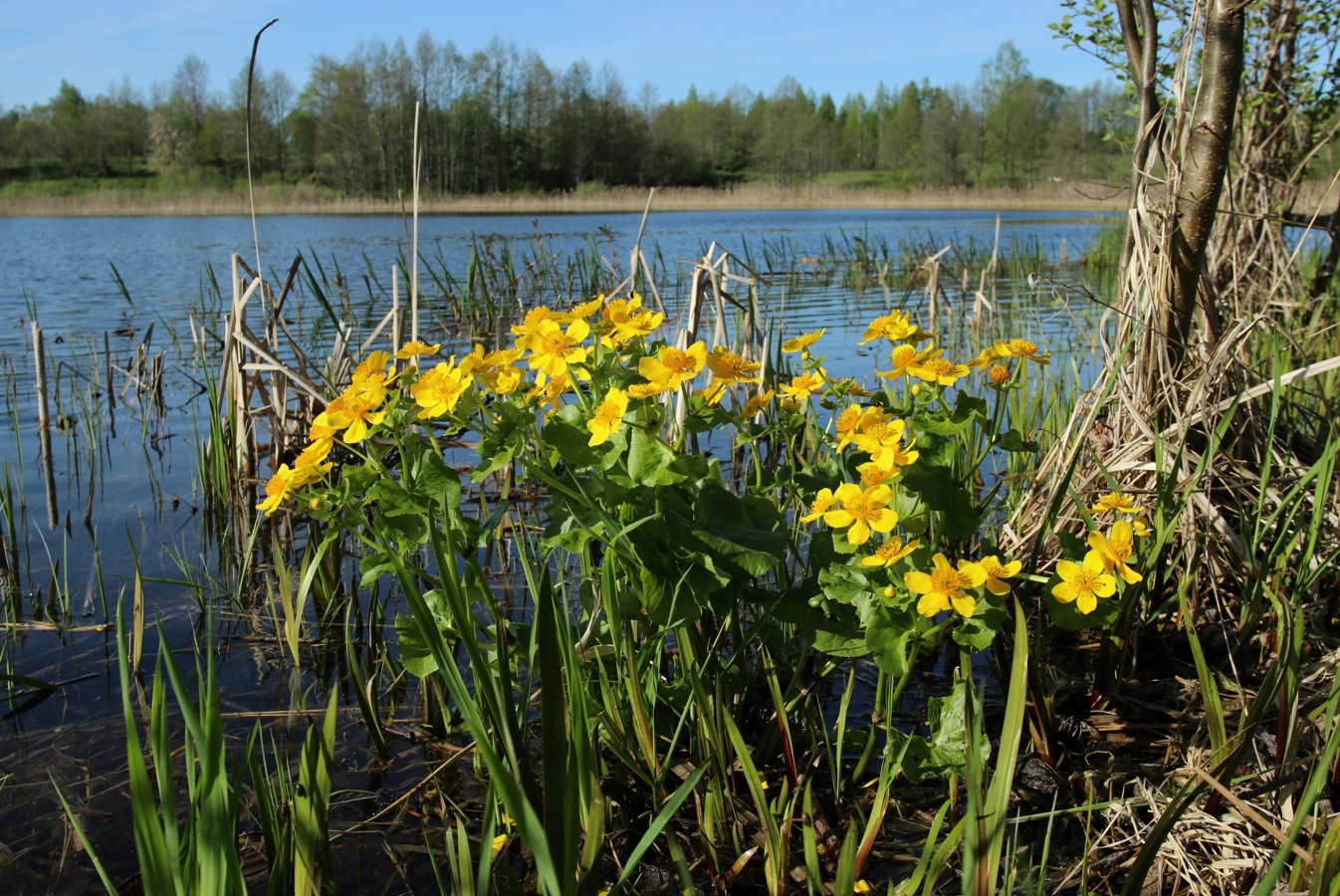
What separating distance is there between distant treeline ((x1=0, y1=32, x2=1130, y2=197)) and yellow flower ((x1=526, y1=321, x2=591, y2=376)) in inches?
1767

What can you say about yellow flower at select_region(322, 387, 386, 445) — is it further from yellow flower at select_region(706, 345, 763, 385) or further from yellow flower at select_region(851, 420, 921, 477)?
yellow flower at select_region(851, 420, 921, 477)

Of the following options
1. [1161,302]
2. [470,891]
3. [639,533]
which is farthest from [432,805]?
[1161,302]

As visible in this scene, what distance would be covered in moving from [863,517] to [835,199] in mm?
35110

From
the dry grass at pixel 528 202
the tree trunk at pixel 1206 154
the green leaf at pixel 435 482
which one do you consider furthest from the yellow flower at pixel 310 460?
the dry grass at pixel 528 202

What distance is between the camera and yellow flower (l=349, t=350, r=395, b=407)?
1453mm

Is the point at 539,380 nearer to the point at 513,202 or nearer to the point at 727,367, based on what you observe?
the point at 727,367

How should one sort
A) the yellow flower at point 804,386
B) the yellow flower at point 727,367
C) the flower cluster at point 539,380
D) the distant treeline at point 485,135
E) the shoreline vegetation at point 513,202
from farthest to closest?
the distant treeline at point 485,135 < the shoreline vegetation at point 513,202 < the yellow flower at point 804,386 < the yellow flower at point 727,367 < the flower cluster at point 539,380

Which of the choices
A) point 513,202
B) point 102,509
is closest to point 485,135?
point 513,202

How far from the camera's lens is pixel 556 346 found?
A: 58.9 inches

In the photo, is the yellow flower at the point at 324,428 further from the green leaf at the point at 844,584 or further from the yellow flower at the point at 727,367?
the green leaf at the point at 844,584

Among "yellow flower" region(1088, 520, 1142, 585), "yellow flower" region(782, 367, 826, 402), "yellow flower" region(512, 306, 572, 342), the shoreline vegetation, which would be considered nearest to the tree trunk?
"yellow flower" region(1088, 520, 1142, 585)

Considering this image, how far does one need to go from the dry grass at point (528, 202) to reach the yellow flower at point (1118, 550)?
2931 centimetres

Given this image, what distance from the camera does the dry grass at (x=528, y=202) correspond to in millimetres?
30703

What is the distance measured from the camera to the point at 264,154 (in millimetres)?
49719
